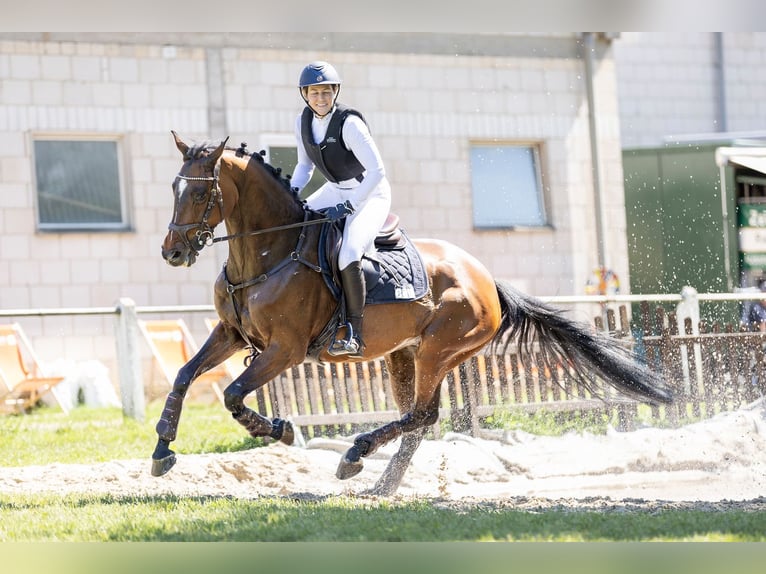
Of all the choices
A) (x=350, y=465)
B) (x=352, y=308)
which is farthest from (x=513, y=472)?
(x=352, y=308)

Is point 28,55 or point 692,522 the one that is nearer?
point 692,522

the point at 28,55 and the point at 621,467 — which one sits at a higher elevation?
the point at 28,55

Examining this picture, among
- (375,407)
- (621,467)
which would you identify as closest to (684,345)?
(621,467)

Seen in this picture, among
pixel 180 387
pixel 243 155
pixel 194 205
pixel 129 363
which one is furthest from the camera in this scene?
pixel 129 363

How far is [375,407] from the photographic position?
1052 centimetres

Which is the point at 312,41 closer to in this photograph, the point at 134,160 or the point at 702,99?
the point at 134,160

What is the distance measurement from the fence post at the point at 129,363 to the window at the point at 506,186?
609 cm

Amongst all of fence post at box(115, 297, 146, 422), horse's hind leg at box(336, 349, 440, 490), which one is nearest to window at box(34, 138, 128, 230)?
fence post at box(115, 297, 146, 422)

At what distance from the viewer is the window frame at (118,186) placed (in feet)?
46.9

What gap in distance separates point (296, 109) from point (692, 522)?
1014 centimetres

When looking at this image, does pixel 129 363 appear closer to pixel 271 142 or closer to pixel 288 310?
pixel 271 142

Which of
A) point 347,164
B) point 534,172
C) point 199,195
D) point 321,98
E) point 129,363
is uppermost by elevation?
point 534,172

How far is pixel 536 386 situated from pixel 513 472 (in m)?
1.84

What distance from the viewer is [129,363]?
11.6m
